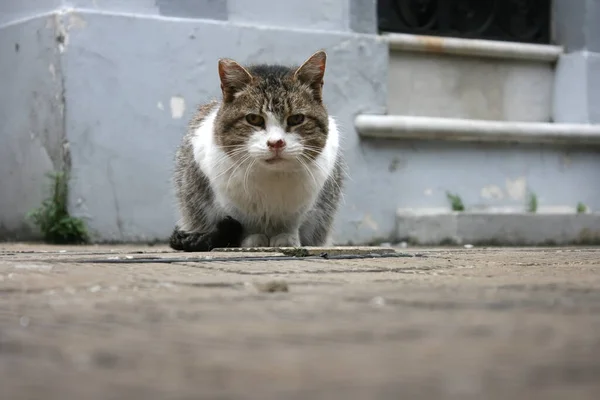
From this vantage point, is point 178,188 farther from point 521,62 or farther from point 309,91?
point 521,62

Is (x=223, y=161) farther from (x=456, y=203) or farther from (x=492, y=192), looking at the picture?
(x=492, y=192)

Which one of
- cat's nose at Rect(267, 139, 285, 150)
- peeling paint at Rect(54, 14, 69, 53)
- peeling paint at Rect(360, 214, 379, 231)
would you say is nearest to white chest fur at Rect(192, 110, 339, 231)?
cat's nose at Rect(267, 139, 285, 150)

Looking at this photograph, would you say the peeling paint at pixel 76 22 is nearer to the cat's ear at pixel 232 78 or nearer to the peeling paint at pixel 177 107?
the peeling paint at pixel 177 107

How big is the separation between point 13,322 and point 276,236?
2.18 m

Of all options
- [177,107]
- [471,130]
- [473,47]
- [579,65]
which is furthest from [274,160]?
[579,65]

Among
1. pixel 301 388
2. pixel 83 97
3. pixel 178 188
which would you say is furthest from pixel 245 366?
pixel 83 97

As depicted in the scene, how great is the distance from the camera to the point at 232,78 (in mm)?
3297

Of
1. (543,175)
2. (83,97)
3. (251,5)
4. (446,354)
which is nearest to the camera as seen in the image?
(446,354)

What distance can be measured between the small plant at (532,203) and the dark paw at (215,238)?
2.75 metres

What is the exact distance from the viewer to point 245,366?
774 millimetres

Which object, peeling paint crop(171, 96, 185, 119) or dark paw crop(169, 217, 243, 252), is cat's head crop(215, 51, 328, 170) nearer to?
dark paw crop(169, 217, 243, 252)

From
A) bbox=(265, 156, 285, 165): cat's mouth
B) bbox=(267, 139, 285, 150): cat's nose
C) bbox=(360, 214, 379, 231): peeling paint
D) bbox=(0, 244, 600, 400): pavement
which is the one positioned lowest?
bbox=(0, 244, 600, 400): pavement

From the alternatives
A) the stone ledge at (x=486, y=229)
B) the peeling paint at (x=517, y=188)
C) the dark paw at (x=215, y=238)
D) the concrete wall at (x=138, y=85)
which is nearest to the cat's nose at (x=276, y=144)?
the dark paw at (x=215, y=238)

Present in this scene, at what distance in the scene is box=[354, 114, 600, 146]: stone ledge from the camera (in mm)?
5094
